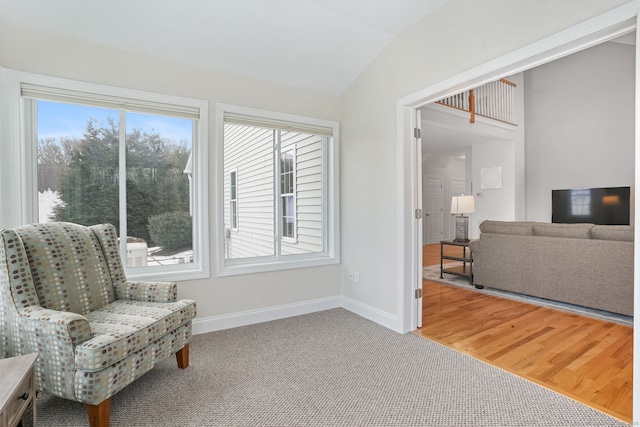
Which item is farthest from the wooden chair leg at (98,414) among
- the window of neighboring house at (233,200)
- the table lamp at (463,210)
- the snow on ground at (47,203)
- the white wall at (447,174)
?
the white wall at (447,174)

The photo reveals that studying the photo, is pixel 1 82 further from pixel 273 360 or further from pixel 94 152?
pixel 273 360

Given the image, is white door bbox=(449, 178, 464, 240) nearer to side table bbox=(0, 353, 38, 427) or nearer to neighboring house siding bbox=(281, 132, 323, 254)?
neighboring house siding bbox=(281, 132, 323, 254)

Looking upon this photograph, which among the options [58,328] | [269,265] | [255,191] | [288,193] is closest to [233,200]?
[255,191]

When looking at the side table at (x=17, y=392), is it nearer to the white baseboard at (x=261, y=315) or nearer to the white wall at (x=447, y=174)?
the white baseboard at (x=261, y=315)

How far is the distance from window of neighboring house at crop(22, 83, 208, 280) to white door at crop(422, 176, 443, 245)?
25.6 feet

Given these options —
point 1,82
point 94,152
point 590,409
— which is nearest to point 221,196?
point 94,152

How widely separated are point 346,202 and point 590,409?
8.31ft

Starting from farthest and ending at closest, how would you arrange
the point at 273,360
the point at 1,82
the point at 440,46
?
the point at 440,46 → the point at 273,360 → the point at 1,82

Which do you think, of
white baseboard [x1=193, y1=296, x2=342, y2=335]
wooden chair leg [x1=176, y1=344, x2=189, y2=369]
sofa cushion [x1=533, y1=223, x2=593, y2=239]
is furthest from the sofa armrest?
sofa cushion [x1=533, y1=223, x2=593, y2=239]

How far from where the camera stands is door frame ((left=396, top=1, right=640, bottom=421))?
1.63 meters

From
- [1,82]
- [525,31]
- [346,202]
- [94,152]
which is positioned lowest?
[346,202]

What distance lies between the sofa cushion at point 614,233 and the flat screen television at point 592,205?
2.95 m

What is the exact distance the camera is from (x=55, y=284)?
6.55ft

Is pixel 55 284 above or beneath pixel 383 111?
beneath
